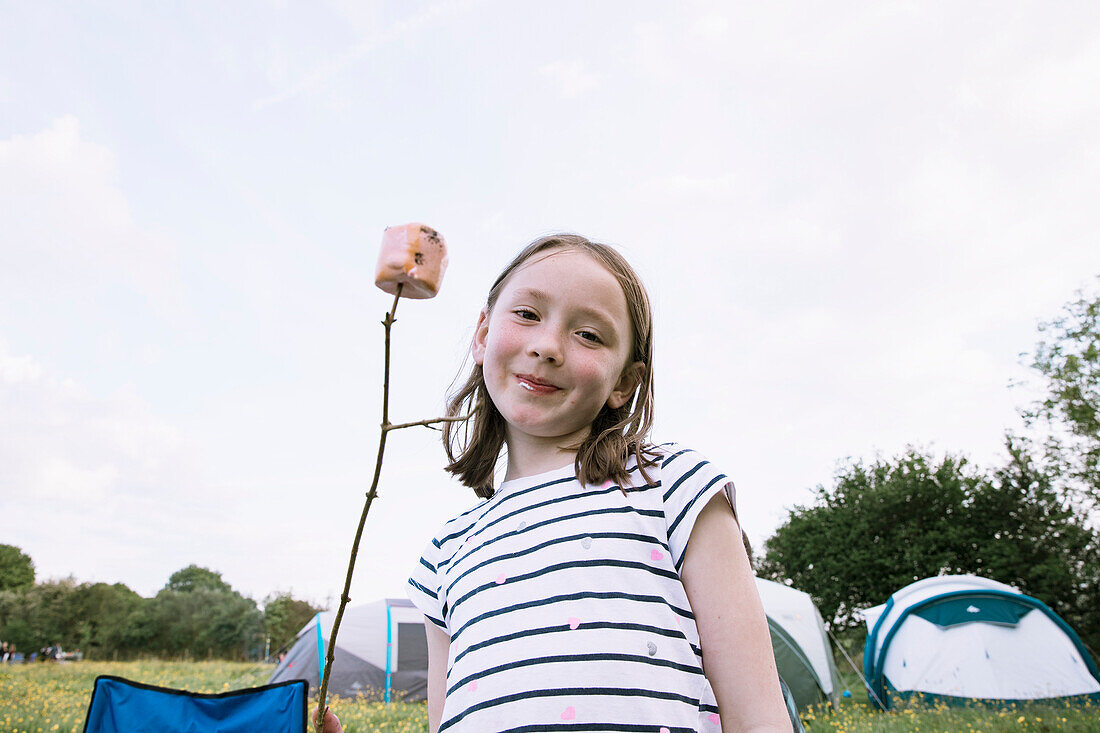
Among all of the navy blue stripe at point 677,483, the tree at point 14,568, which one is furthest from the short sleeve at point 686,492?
the tree at point 14,568

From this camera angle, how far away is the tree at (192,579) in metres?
51.3

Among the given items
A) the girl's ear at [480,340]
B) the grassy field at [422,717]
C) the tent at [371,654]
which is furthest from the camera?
the tent at [371,654]

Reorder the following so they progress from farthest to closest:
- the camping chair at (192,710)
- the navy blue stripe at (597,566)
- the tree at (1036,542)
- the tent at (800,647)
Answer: the tree at (1036,542) → the tent at (800,647) → the camping chair at (192,710) → the navy blue stripe at (597,566)

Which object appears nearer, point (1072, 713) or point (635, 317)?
point (635, 317)

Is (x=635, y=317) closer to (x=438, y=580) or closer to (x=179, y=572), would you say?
(x=438, y=580)

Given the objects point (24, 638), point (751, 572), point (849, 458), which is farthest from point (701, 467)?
point (24, 638)

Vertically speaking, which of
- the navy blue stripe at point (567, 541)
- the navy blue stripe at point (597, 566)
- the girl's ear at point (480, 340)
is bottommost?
the navy blue stripe at point (597, 566)

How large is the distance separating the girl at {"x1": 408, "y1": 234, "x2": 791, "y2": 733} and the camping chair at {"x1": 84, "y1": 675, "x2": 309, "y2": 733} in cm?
198

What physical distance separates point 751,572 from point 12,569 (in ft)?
165

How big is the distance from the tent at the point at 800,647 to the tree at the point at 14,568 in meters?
43.4

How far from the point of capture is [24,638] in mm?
25922

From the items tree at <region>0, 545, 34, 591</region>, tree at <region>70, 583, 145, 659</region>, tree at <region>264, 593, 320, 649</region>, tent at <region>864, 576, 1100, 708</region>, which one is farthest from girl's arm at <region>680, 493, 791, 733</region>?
tree at <region>0, 545, 34, 591</region>

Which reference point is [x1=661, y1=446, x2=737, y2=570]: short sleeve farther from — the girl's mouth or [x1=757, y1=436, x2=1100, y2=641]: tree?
[x1=757, y1=436, x2=1100, y2=641]: tree

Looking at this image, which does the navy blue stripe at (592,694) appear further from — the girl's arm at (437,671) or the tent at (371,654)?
the tent at (371,654)
